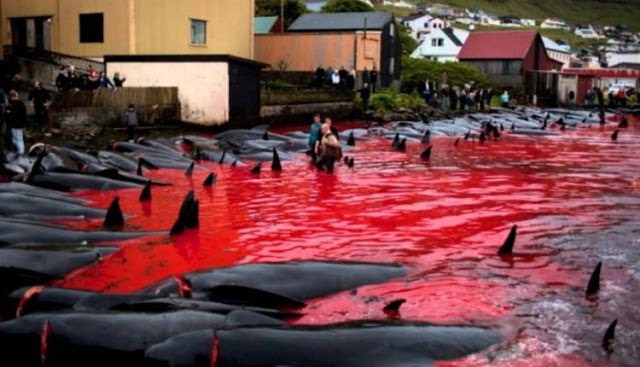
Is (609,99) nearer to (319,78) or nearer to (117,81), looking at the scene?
(319,78)

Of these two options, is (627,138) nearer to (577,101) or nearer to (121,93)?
(121,93)

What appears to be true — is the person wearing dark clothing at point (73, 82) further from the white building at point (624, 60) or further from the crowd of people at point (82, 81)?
the white building at point (624, 60)

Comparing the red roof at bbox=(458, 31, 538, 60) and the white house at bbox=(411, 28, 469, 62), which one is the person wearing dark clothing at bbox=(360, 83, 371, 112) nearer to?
the red roof at bbox=(458, 31, 538, 60)

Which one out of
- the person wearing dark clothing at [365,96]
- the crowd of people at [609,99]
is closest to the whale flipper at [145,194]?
the person wearing dark clothing at [365,96]

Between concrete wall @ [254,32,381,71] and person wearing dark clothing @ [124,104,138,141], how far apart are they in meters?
24.6

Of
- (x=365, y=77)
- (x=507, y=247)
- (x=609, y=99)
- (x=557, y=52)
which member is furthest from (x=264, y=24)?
(x=557, y=52)

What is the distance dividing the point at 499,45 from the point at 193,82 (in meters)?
51.5

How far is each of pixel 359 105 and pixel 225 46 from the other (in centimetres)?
887

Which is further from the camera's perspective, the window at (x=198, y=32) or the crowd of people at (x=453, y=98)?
the crowd of people at (x=453, y=98)

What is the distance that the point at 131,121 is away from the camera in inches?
997

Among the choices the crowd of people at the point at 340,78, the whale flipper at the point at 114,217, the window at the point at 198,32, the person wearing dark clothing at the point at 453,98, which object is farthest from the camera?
the person wearing dark clothing at the point at 453,98

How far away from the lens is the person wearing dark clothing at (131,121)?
2534cm

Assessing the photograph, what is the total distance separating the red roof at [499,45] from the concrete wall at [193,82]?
1914 inches

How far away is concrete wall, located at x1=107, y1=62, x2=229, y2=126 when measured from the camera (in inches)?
1174
